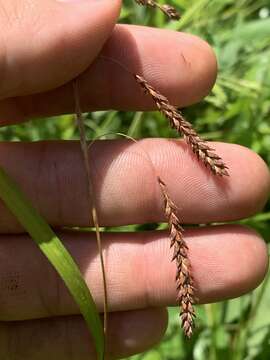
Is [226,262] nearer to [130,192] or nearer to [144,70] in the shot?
[130,192]

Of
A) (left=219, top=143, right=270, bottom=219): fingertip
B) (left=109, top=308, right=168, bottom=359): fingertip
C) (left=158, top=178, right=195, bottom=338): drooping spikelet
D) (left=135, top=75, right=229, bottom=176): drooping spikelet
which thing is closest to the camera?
(left=158, top=178, right=195, bottom=338): drooping spikelet

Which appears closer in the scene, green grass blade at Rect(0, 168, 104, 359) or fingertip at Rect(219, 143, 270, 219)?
green grass blade at Rect(0, 168, 104, 359)

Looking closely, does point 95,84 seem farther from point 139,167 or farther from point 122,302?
point 122,302

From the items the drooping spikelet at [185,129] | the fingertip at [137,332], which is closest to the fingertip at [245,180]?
the drooping spikelet at [185,129]

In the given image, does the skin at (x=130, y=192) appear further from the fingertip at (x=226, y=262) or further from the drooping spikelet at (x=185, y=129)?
the drooping spikelet at (x=185, y=129)

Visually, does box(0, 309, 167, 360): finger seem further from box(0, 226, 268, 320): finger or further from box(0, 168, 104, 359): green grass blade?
box(0, 168, 104, 359): green grass blade

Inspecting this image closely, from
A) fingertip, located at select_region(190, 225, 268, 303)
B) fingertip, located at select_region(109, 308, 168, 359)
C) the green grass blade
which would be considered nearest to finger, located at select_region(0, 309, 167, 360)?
fingertip, located at select_region(109, 308, 168, 359)

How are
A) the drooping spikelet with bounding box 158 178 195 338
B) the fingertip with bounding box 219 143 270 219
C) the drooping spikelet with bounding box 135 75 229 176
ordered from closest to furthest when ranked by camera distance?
1. the drooping spikelet with bounding box 158 178 195 338
2. the drooping spikelet with bounding box 135 75 229 176
3. the fingertip with bounding box 219 143 270 219

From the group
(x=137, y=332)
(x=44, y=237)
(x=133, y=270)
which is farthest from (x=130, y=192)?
(x=137, y=332)
